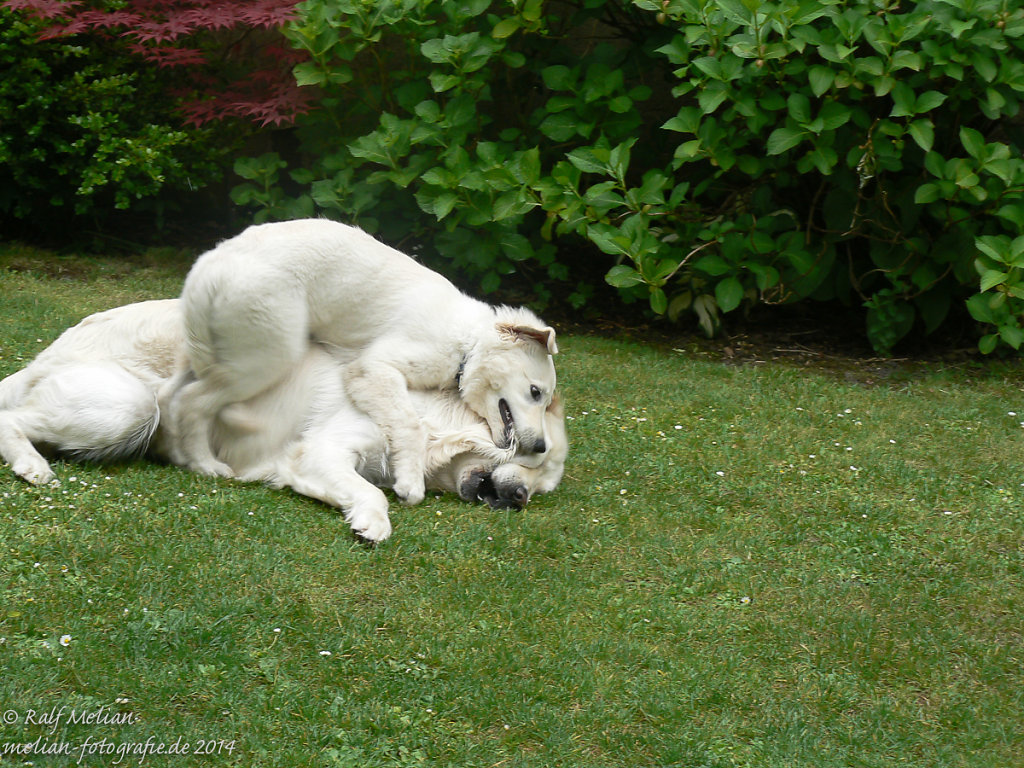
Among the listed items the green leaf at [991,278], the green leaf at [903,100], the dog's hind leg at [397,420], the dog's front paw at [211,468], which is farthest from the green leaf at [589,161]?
the dog's front paw at [211,468]

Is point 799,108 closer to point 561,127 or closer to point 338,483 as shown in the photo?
point 561,127

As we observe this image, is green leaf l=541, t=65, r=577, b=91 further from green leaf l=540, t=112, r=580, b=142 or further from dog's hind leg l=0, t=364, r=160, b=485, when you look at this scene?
dog's hind leg l=0, t=364, r=160, b=485

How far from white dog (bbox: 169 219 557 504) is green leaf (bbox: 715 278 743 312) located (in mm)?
2686

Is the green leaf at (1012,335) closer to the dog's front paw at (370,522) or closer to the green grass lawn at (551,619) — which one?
the green grass lawn at (551,619)

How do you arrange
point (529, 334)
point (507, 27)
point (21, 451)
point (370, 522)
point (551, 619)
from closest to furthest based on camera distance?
1. point (551, 619)
2. point (370, 522)
3. point (21, 451)
4. point (529, 334)
5. point (507, 27)

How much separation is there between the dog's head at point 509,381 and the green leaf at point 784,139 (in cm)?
286

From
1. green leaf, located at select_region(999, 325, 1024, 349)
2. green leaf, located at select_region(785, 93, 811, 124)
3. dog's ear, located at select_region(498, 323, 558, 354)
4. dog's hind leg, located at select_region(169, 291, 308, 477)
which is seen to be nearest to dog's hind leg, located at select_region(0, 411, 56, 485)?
dog's hind leg, located at select_region(169, 291, 308, 477)

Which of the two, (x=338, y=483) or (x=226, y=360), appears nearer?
(x=338, y=483)

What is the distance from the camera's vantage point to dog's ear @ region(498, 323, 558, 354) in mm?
4594

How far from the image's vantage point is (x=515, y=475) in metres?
4.48

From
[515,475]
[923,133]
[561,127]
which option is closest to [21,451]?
[515,475]

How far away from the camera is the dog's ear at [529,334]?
15.1 ft

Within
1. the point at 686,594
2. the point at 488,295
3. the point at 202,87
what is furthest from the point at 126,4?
the point at 686,594

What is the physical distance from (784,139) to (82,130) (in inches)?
212
